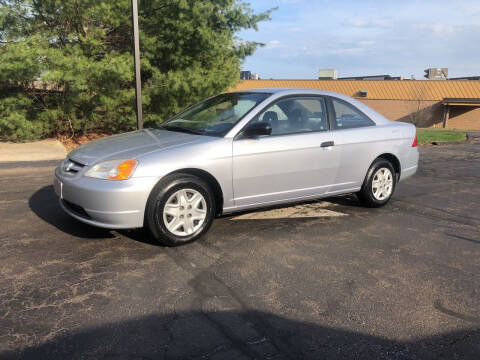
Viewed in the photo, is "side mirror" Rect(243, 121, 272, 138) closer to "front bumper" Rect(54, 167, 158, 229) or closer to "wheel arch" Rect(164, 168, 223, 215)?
"wheel arch" Rect(164, 168, 223, 215)

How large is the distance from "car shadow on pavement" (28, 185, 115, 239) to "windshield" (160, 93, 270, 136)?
1.50m

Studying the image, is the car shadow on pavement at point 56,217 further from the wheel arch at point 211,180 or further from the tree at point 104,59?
the tree at point 104,59

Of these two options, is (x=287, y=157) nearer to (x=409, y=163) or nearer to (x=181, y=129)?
(x=181, y=129)

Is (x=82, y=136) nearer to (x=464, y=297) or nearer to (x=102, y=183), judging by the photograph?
(x=102, y=183)

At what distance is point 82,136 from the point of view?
13.7 m

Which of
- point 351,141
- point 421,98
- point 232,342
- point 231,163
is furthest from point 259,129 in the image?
point 421,98

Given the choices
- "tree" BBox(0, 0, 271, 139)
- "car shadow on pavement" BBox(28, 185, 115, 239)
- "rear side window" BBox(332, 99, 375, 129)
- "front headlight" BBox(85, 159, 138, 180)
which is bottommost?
"car shadow on pavement" BBox(28, 185, 115, 239)

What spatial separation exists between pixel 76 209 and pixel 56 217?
113 centimetres

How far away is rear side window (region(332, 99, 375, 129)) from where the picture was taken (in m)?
5.39

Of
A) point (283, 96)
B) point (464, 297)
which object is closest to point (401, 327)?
point (464, 297)

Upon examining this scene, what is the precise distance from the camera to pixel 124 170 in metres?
3.92

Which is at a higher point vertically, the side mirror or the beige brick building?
the beige brick building

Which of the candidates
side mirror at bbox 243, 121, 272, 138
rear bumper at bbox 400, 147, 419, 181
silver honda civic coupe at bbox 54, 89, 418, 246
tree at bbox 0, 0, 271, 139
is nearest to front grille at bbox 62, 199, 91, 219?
silver honda civic coupe at bbox 54, 89, 418, 246

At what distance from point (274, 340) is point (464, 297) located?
67.1 inches
